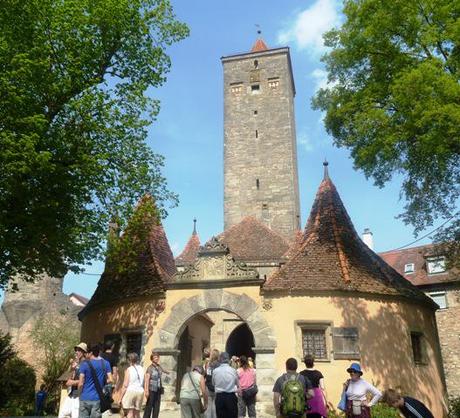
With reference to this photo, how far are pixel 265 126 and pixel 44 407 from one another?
69.3 ft

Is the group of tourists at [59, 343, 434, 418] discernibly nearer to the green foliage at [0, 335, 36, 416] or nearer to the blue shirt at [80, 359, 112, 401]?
the blue shirt at [80, 359, 112, 401]

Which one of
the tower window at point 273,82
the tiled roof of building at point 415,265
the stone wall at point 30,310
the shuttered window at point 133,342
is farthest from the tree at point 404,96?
the stone wall at point 30,310

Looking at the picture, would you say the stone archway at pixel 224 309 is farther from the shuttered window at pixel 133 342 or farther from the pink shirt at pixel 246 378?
the pink shirt at pixel 246 378

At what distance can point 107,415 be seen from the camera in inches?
537

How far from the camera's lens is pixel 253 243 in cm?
2500

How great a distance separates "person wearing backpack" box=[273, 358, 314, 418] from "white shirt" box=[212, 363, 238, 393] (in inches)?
42.1

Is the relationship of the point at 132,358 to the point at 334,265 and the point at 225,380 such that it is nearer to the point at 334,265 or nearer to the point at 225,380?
the point at 225,380

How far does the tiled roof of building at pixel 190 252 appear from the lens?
25438 mm

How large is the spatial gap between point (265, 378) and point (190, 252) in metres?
13.6

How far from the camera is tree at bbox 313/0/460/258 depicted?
Result: 449 inches

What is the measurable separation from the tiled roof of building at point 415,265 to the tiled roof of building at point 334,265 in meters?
12.3

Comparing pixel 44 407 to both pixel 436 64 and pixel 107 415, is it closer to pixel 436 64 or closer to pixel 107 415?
pixel 107 415

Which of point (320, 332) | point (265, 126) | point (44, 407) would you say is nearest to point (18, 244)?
point (320, 332)

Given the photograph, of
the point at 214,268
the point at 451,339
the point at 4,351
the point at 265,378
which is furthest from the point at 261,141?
the point at 265,378
